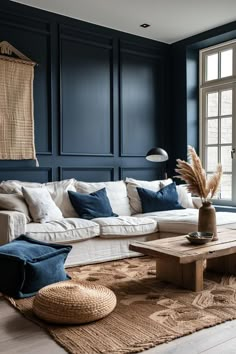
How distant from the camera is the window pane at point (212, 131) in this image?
5414 millimetres

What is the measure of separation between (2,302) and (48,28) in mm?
3274

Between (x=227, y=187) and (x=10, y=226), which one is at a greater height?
(x=227, y=187)

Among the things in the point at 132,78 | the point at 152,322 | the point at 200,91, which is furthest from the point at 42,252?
the point at 200,91

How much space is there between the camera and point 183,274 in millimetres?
2941

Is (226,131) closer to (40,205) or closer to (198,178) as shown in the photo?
(198,178)

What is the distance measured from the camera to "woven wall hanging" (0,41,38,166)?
418cm

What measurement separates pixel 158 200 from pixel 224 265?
1.40 metres

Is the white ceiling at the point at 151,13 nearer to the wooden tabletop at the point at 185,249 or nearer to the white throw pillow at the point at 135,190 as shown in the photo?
the white throw pillow at the point at 135,190

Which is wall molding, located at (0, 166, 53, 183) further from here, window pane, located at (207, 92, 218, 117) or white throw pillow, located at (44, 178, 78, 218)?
window pane, located at (207, 92, 218, 117)

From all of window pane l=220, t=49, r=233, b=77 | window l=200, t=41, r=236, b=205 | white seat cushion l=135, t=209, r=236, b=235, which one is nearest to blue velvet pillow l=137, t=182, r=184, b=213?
white seat cushion l=135, t=209, r=236, b=235

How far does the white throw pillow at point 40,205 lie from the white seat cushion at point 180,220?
1.07 metres

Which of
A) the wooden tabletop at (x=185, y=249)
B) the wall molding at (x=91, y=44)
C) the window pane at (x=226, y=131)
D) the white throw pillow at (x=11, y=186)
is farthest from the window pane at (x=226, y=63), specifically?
the white throw pillow at (x=11, y=186)

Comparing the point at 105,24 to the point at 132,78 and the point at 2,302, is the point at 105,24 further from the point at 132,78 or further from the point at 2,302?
the point at 2,302

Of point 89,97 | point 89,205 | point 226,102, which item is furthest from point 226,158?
point 89,205
